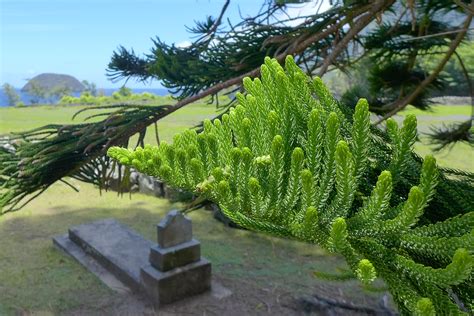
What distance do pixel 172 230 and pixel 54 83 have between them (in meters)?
62.2

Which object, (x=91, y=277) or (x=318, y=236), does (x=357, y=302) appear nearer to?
(x=91, y=277)

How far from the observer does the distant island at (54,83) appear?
54344 millimetres

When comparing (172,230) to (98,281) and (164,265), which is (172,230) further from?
(98,281)

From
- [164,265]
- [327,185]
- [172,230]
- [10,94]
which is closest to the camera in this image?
[327,185]

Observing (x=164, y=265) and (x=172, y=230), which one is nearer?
(x=164, y=265)

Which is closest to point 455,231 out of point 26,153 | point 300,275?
point 26,153

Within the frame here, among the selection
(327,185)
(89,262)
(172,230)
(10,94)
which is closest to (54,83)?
(10,94)

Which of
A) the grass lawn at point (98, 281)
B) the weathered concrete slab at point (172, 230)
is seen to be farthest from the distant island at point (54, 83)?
the weathered concrete slab at point (172, 230)

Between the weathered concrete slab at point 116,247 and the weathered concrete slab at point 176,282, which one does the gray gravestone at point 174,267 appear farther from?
the weathered concrete slab at point 116,247

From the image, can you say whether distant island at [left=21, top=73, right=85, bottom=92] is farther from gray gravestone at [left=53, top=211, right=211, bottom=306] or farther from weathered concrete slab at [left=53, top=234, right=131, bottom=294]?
gray gravestone at [left=53, top=211, right=211, bottom=306]

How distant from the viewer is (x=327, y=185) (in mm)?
592

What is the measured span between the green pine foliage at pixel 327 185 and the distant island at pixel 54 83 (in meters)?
57.6

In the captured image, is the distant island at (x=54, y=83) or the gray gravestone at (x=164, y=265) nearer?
the gray gravestone at (x=164, y=265)

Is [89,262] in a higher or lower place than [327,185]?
lower
